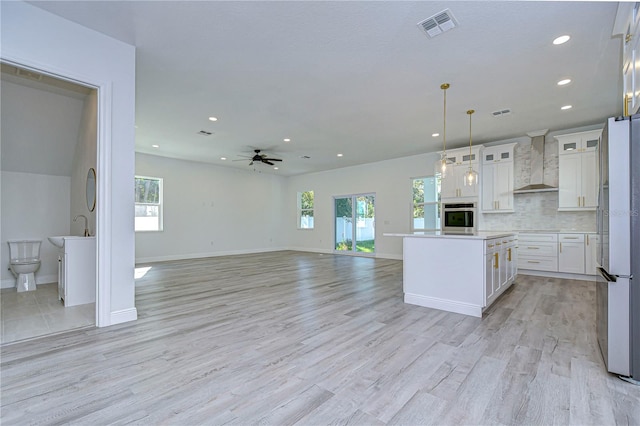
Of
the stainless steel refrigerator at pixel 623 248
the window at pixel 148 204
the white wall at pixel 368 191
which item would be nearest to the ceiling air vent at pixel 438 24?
the stainless steel refrigerator at pixel 623 248

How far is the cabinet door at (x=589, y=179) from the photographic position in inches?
205

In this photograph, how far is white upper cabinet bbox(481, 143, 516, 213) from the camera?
20.1 ft

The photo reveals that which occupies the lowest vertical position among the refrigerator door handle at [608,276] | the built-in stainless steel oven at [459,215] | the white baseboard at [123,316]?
the white baseboard at [123,316]

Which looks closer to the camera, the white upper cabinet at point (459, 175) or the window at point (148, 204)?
the white upper cabinet at point (459, 175)

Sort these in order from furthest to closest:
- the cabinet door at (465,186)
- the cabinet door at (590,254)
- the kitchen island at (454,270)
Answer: the cabinet door at (465,186), the cabinet door at (590,254), the kitchen island at (454,270)

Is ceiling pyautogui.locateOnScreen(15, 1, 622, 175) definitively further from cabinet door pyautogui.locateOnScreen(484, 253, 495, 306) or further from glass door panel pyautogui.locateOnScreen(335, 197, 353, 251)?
glass door panel pyautogui.locateOnScreen(335, 197, 353, 251)

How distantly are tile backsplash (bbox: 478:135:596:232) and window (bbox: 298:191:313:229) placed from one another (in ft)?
19.2

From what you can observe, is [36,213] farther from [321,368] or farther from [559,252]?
[559,252]

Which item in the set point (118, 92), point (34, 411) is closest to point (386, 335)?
point (34, 411)

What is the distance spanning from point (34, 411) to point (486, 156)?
755cm

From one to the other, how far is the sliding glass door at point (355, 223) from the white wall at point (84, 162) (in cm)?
691

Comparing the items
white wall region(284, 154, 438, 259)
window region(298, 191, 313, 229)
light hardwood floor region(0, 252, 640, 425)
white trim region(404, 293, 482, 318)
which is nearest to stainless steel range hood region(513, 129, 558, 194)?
white wall region(284, 154, 438, 259)

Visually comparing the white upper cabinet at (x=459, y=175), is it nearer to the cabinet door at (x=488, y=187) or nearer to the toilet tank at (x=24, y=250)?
the cabinet door at (x=488, y=187)

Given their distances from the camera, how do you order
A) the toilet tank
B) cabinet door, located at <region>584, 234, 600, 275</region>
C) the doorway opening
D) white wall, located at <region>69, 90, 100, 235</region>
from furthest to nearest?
1. cabinet door, located at <region>584, 234, 600, 275</region>
2. the toilet tank
3. white wall, located at <region>69, 90, 100, 235</region>
4. the doorway opening
